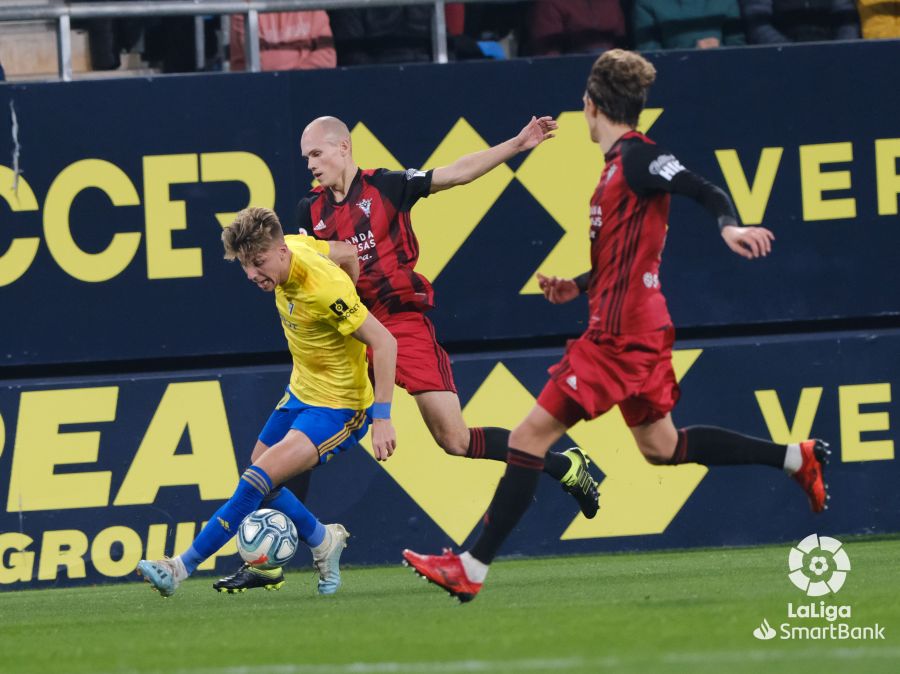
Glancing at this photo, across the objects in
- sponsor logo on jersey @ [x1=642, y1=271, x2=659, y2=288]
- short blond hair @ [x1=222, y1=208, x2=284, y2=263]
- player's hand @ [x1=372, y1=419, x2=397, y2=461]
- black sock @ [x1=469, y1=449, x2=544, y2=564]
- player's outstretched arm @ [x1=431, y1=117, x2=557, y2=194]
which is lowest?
black sock @ [x1=469, y1=449, x2=544, y2=564]

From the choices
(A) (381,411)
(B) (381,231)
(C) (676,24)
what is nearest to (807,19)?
(C) (676,24)

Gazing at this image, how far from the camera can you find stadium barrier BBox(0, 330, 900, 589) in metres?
9.48

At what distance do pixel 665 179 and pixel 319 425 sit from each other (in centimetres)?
209

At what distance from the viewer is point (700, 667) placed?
4723 millimetres

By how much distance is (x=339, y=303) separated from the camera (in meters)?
7.15

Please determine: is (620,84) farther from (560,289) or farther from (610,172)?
(560,289)

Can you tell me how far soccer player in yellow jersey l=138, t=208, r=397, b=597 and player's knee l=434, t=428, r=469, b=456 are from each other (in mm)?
541

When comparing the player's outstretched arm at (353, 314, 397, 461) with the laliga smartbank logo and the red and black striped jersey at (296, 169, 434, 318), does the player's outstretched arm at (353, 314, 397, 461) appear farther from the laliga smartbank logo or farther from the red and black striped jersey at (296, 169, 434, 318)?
the laliga smartbank logo

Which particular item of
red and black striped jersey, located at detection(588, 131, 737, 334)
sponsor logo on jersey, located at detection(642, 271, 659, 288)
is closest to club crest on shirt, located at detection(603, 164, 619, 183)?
red and black striped jersey, located at detection(588, 131, 737, 334)

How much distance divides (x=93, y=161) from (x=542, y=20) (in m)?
2.83

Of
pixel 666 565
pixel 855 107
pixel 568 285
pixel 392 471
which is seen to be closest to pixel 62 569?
pixel 392 471

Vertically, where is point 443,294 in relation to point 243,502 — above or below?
above

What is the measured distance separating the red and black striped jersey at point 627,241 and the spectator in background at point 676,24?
12.5ft

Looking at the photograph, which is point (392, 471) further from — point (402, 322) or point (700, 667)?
point (700, 667)
